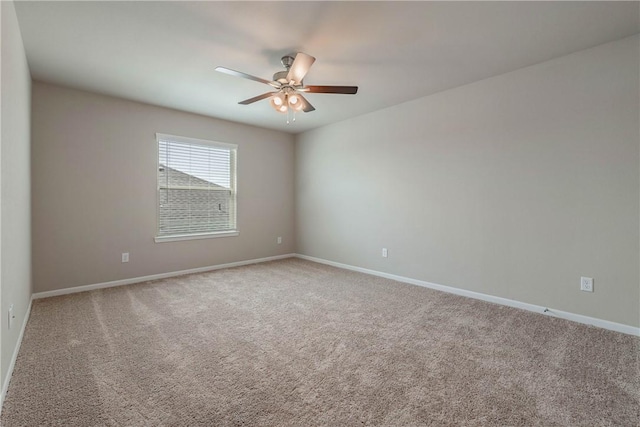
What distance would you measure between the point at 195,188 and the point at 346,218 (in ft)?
8.12

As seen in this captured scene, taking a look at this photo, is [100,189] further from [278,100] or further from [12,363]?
[278,100]

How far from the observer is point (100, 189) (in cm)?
380

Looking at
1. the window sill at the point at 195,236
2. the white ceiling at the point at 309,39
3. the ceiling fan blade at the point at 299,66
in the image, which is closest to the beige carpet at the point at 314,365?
the window sill at the point at 195,236

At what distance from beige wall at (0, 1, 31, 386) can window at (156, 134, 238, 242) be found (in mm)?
1739

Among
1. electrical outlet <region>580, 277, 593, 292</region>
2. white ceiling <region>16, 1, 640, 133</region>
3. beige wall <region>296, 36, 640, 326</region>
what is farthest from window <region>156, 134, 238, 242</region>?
electrical outlet <region>580, 277, 593, 292</region>

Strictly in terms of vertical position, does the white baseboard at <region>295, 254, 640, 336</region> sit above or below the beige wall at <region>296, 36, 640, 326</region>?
below

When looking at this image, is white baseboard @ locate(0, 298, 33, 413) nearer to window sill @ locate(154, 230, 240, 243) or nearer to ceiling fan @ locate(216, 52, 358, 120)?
window sill @ locate(154, 230, 240, 243)

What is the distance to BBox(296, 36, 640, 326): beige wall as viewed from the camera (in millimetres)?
2562

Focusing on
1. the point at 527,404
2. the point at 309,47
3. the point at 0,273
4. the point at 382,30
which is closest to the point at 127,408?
the point at 0,273

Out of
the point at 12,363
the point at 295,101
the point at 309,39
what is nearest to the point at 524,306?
the point at 295,101

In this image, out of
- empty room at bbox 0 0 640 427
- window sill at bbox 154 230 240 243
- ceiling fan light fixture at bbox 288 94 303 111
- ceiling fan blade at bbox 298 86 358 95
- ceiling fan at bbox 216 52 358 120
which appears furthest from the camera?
window sill at bbox 154 230 240 243

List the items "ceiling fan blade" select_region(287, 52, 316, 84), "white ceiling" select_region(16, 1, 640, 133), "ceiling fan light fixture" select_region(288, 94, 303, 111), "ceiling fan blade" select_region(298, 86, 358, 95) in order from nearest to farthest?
"white ceiling" select_region(16, 1, 640, 133), "ceiling fan blade" select_region(287, 52, 316, 84), "ceiling fan blade" select_region(298, 86, 358, 95), "ceiling fan light fixture" select_region(288, 94, 303, 111)

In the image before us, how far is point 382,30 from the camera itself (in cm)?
237

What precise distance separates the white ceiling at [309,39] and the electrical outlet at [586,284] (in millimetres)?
2086
